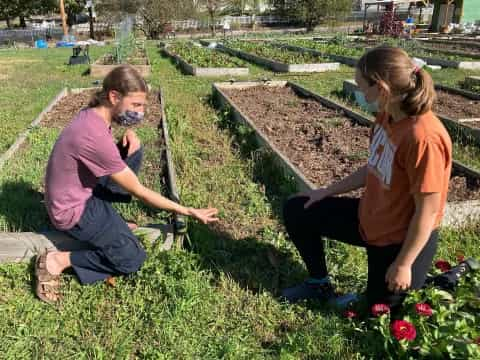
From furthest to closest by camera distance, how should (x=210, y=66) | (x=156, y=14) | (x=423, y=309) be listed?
(x=156, y=14) < (x=210, y=66) < (x=423, y=309)

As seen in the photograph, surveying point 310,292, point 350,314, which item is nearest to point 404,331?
point 350,314

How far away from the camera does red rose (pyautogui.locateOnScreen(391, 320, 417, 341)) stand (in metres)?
2.11

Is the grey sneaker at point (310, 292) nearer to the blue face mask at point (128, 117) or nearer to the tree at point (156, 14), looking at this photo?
the blue face mask at point (128, 117)

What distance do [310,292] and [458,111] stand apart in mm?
5997

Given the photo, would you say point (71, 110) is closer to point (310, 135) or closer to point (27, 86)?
point (27, 86)

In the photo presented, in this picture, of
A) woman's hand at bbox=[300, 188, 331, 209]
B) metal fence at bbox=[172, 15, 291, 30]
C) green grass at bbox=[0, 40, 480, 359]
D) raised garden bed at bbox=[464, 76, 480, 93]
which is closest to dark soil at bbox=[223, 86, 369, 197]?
green grass at bbox=[0, 40, 480, 359]

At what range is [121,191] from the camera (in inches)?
132

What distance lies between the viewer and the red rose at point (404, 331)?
2.11 meters

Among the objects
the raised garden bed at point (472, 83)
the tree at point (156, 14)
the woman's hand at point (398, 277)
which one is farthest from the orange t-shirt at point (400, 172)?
the tree at point (156, 14)

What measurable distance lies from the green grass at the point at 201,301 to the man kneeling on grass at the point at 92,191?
13 centimetres

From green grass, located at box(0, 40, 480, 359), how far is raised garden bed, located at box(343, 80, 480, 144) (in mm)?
2732

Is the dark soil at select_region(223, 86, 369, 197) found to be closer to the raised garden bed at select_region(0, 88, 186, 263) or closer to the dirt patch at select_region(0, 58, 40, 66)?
the raised garden bed at select_region(0, 88, 186, 263)

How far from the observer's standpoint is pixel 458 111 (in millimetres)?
7566

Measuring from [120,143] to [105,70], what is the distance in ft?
30.2
